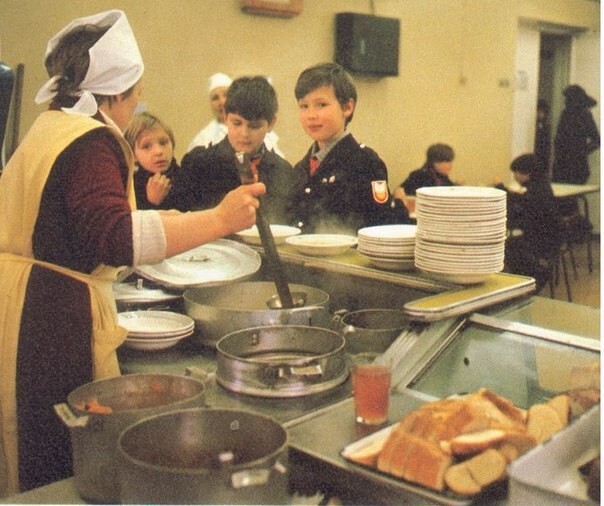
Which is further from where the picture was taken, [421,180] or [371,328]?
[421,180]

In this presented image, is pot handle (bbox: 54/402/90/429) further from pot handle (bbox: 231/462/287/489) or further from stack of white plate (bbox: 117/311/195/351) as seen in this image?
stack of white plate (bbox: 117/311/195/351)

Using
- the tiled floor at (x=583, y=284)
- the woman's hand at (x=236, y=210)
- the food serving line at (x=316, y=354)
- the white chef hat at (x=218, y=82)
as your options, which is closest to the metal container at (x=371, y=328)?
the food serving line at (x=316, y=354)

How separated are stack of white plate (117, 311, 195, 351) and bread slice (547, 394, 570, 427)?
2.61 ft

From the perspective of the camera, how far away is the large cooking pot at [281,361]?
1358 mm

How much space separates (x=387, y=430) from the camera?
1.19 metres

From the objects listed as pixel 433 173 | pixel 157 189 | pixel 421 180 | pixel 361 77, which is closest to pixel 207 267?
pixel 157 189

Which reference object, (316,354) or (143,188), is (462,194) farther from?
(143,188)

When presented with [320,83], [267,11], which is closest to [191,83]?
[267,11]

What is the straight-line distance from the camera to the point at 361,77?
18.6 ft

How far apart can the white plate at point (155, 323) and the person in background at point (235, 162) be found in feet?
3.26

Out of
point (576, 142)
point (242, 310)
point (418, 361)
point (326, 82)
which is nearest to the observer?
point (418, 361)

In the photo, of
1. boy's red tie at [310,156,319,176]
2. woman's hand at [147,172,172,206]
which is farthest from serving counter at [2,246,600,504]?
woman's hand at [147,172,172,206]

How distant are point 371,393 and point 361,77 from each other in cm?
470

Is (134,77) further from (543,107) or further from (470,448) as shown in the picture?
(543,107)
